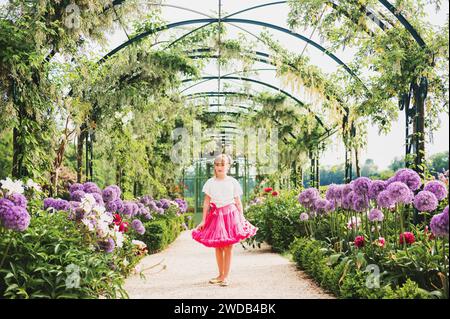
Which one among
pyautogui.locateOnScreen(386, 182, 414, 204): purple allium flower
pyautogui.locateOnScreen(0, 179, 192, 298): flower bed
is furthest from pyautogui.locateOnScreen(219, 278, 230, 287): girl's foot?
pyautogui.locateOnScreen(386, 182, 414, 204): purple allium flower

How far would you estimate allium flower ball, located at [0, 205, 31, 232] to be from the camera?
3191mm

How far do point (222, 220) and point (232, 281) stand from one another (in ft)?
2.13

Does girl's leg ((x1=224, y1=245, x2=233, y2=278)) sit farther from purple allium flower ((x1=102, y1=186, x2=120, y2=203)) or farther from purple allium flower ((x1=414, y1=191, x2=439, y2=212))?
purple allium flower ((x1=414, y1=191, x2=439, y2=212))

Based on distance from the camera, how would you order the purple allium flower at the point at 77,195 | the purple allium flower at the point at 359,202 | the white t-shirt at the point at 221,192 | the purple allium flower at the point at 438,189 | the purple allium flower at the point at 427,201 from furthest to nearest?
the purple allium flower at the point at 77,195 → the white t-shirt at the point at 221,192 → the purple allium flower at the point at 359,202 → the purple allium flower at the point at 438,189 → the purple allium flower at the point at 427,201

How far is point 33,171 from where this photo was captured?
561 centimetres

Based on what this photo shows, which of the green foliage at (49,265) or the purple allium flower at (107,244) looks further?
the purple allium flower at (107,244)

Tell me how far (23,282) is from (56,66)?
341 cm

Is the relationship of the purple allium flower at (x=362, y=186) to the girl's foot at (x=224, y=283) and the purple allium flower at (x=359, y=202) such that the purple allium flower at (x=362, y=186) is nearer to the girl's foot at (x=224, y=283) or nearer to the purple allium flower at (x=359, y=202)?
the purple allium flower at (x=359, y=202)

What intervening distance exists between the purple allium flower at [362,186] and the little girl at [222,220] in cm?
103

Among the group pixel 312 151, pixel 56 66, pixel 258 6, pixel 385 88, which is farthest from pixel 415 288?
pixel 312 151

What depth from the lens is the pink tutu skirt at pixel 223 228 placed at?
468cm

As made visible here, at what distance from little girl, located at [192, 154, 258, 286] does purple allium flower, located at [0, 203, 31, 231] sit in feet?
6.08

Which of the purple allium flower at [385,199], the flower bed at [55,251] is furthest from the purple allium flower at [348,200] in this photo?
the flower bed at [55,251]

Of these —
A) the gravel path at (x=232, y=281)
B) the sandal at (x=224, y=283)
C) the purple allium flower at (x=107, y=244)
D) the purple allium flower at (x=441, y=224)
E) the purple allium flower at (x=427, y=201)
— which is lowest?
the gravel path at (x=232, y=281)
